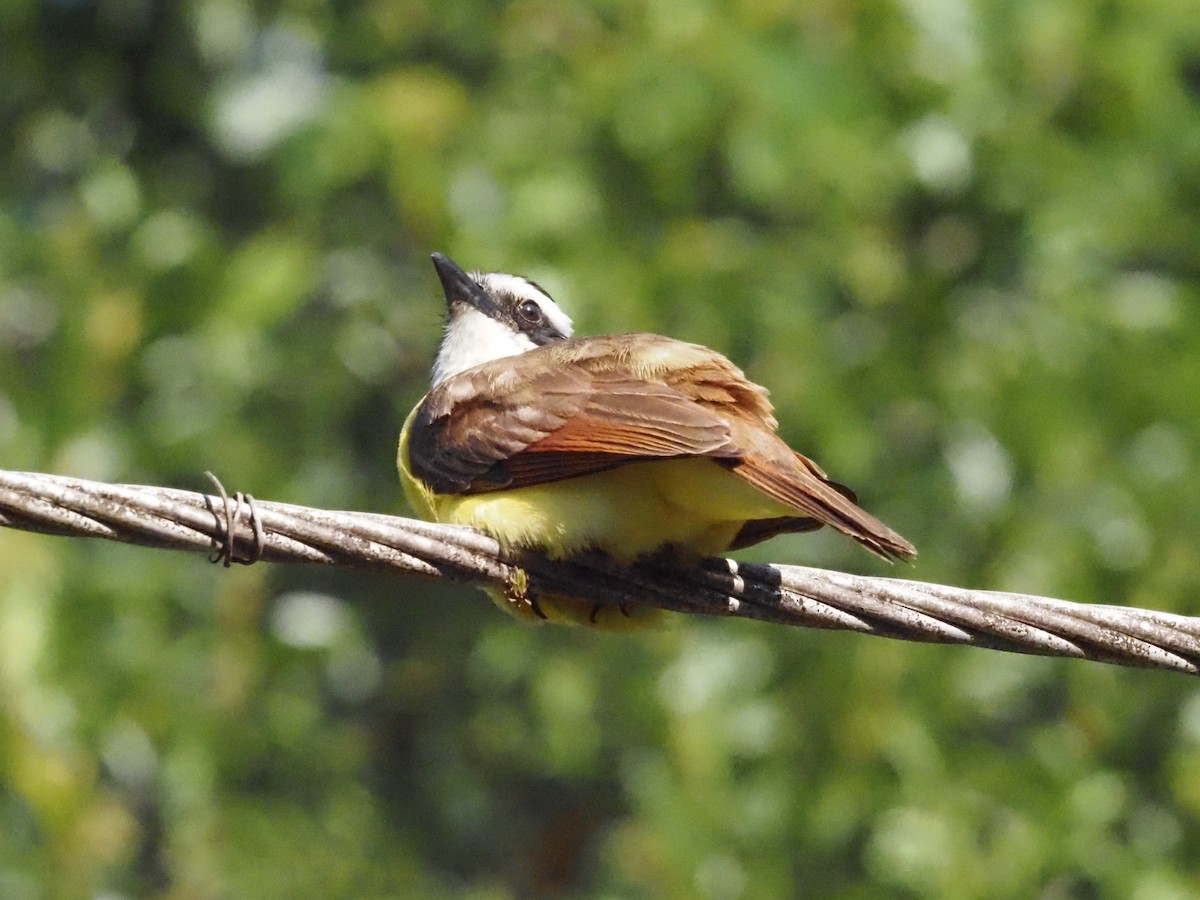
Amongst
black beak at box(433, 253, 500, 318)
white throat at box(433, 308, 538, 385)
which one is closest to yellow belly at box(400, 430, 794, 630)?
white throat at box(433, 308, 538, 385)

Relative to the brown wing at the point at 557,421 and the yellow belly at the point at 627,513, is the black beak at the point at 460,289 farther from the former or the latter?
the yellow belly at the point at 627,513

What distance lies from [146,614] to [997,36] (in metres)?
4.37

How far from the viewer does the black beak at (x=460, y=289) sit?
6.39m

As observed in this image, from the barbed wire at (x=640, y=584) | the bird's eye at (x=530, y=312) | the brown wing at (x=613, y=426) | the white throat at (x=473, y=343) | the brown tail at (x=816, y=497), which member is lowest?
the barbed wire at (x=640, y=584)

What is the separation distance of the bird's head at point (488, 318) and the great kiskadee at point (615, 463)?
1196mm

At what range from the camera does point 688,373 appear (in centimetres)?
462

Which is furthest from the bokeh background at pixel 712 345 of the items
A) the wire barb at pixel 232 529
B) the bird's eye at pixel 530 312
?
the wire barb at pixel 232 529

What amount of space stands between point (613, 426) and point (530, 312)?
234cm

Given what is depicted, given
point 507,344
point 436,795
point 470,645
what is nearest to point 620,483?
point 507,344

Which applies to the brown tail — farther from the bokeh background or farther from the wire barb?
the bokeh background

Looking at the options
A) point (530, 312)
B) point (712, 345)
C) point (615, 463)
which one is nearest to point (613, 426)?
point (615, 463)

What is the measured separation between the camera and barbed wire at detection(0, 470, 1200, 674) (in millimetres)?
3312

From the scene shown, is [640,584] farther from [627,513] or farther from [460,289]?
[460,289]

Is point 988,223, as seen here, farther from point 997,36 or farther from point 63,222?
point 63,222
